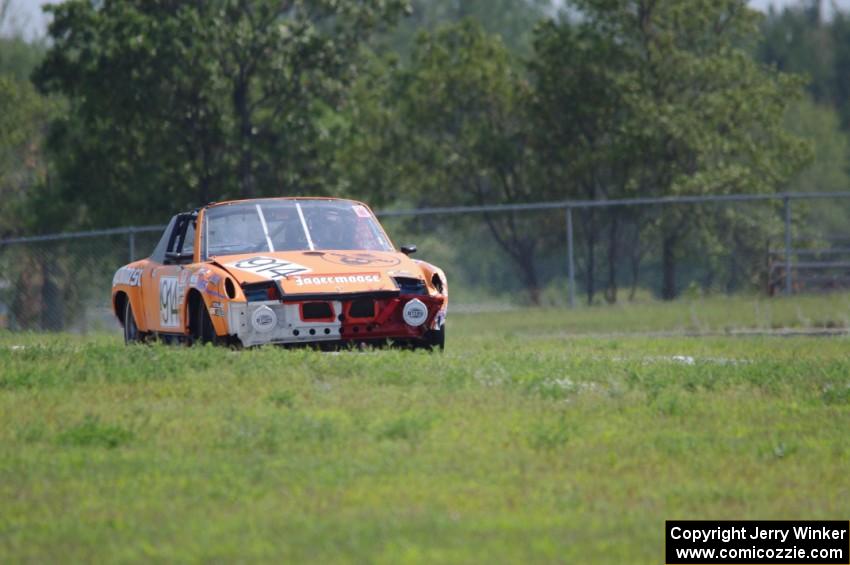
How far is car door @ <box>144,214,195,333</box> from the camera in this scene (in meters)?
13.4

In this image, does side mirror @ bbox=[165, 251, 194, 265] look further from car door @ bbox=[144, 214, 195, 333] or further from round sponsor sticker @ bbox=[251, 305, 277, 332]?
round sponsor sticker @ bbox=[251, 305, 277, 332]

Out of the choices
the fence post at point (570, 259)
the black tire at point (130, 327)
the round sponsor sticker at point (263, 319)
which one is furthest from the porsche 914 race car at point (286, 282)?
the fence post at point (570, 259)

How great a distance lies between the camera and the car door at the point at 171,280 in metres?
13.4

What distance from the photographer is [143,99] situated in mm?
33688

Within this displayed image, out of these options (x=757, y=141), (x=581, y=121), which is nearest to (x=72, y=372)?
(x=581, y=121)

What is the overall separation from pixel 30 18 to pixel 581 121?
20778 mm

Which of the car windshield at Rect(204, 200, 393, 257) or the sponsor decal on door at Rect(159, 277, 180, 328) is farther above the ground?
the car windshield at Rect(204, 200, 393, 257)

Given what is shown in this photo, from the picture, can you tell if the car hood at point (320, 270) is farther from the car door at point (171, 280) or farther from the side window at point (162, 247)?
the side window at point (162, 247)

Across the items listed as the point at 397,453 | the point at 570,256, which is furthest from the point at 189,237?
the point at 570,256

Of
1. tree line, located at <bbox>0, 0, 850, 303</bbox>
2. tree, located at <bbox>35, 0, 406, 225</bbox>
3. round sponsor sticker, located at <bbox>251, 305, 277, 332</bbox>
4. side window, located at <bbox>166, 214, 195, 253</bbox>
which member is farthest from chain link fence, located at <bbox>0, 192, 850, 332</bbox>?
round sponsor sticker, located at <bbox>251, 305, 277, 332</bbox>

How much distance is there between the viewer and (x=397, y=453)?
805 centimetres

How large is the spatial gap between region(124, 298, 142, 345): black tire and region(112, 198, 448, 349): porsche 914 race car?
0.17m

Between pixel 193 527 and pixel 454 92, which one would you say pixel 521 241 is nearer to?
pixel 454 92

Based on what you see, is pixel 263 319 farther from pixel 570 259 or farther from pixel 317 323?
pixel 570 259
